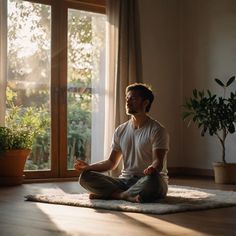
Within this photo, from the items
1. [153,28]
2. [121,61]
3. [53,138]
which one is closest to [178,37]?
[153,28]

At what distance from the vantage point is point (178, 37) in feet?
22.1

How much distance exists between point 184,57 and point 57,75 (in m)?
1.64

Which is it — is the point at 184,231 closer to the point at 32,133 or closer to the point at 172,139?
the point at 32,133

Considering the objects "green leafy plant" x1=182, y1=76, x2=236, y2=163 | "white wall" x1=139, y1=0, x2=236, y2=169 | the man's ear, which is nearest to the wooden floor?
the man's ear

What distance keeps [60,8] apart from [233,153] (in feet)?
7.67

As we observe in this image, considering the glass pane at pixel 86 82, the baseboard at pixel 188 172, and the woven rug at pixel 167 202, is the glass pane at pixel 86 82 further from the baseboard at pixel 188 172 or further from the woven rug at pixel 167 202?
the woven rug at pixel 167 202

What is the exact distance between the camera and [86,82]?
238 inches

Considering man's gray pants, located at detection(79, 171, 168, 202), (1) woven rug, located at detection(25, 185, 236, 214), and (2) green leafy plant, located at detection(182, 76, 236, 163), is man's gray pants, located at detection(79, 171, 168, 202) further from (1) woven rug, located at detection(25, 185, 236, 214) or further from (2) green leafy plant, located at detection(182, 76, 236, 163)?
(2) green leafy plant, located at detection(182, 76, 236, 163)

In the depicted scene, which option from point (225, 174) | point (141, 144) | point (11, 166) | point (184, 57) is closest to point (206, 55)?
point (184, 57)

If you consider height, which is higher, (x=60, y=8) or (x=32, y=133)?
(x=60, y=8)

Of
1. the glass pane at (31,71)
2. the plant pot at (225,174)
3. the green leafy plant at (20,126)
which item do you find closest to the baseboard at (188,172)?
the plant pot at (225,174)

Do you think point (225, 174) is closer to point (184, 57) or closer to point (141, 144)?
point (184, 57)

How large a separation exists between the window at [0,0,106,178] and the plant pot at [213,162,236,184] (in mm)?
1273

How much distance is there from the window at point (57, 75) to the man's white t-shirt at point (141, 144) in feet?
5.95
